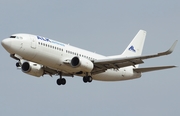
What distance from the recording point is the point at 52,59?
207 ft

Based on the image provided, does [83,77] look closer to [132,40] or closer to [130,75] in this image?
[130,75]

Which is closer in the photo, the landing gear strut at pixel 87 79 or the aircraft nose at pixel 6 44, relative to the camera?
the aircraft nose at pixel 6 44

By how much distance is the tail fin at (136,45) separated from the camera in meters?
76.1

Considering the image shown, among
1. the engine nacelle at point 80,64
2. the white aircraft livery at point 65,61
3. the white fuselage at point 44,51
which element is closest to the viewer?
the white fuselage at point 44,51

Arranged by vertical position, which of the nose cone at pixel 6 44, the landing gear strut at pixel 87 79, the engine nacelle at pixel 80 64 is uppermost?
the nose cone at pixel 6 44

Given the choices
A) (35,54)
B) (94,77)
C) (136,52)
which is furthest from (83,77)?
(136,52)

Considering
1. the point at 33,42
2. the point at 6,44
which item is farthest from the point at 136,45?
the point at 6,44

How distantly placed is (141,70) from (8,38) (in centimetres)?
1653

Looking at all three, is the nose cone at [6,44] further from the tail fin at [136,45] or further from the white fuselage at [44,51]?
the tail fin at [136,45]

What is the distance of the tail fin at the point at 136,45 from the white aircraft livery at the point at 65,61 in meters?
4.44

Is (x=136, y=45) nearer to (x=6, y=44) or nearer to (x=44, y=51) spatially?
(x=44, y=51)

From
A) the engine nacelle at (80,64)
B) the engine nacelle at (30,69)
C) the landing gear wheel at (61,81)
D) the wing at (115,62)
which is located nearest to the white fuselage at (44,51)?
the engine nacelle at (80,64)

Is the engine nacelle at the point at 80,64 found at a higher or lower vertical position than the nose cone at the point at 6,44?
lower

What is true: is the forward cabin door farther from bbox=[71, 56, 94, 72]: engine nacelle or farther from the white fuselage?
bbox=[71, 56, 94, 72]: engine nacelle
